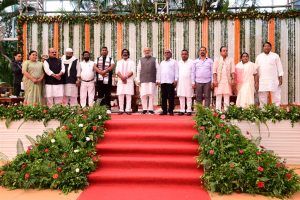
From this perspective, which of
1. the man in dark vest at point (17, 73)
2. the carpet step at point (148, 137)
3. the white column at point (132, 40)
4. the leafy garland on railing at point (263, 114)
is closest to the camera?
the carpet step at point (148, 137)

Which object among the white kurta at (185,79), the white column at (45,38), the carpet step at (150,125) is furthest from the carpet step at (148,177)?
the white column at (45,38)

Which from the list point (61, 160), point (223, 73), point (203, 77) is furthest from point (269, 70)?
point (61, 160)

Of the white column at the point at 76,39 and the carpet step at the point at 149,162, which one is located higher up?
the white column at the point at 76,39

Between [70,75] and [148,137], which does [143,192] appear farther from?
[70,75]

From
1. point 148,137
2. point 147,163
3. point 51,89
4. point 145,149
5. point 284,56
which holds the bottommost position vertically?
point 147,163

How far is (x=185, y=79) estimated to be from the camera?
7.89m

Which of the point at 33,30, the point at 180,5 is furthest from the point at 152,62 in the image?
the point at 180,5

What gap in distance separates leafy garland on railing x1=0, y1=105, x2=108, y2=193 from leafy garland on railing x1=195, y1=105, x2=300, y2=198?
1.46 m

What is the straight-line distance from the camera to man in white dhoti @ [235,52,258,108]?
24.7 ft

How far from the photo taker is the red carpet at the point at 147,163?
438cm

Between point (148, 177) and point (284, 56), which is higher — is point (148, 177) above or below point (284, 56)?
below

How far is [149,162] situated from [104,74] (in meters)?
3.35

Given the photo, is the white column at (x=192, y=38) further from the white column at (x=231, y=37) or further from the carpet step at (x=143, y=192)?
the carpet step at (x=143, y=192)

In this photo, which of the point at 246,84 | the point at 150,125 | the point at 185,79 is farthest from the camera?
the point at 185,79
